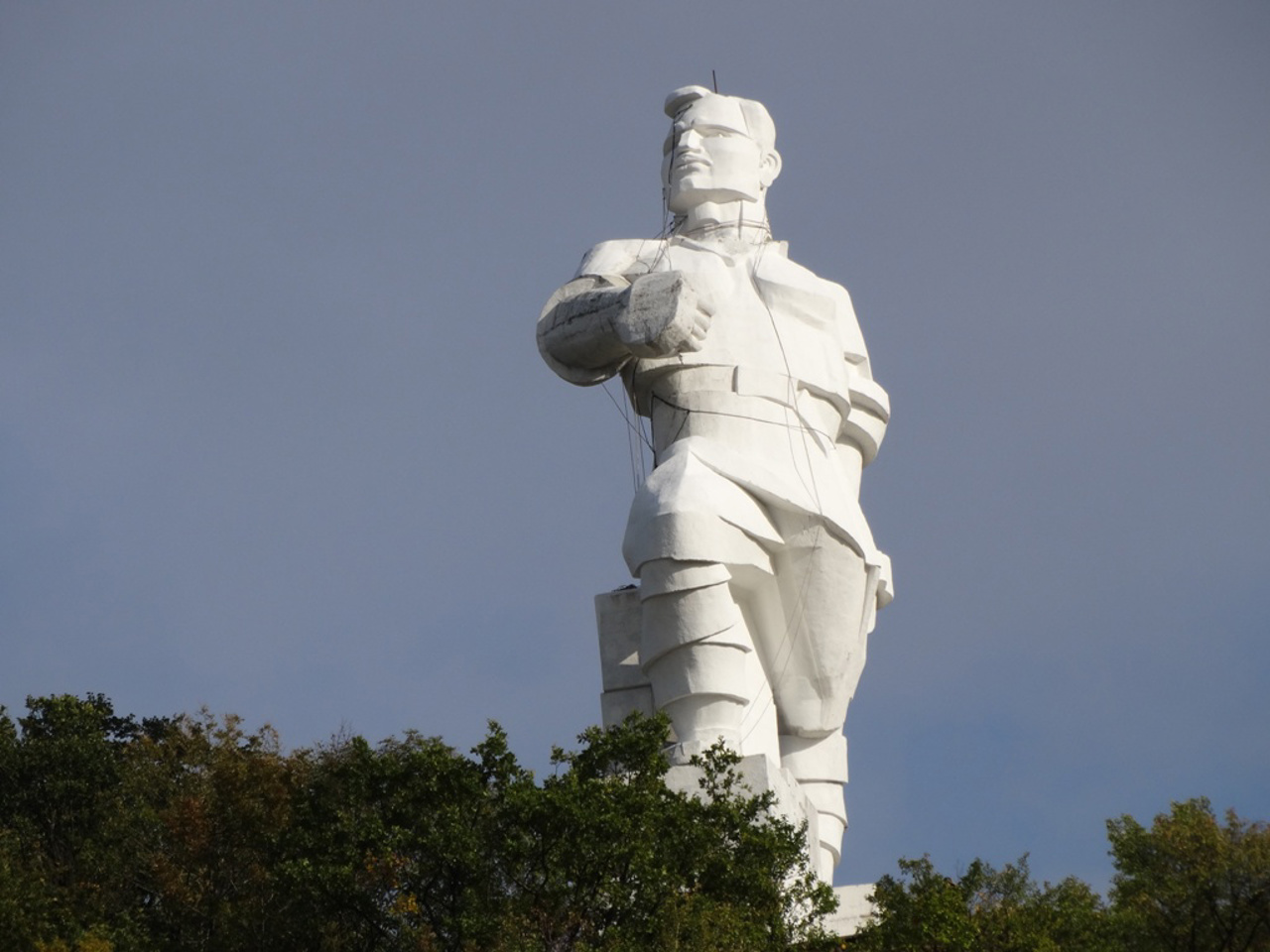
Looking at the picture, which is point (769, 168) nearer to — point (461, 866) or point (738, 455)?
point (738, 455)

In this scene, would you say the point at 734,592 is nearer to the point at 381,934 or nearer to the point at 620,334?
the point at 620,334

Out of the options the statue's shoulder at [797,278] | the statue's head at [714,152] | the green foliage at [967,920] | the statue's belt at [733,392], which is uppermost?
the statue's head at [714,152]

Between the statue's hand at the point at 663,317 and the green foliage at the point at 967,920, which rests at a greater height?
the statue's hand at the point at 663,317

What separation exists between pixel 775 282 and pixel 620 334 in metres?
1.66

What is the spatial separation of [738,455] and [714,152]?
2811mm

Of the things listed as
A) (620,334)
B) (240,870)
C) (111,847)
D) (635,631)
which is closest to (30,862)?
(111,847)

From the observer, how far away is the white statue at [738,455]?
16891mm

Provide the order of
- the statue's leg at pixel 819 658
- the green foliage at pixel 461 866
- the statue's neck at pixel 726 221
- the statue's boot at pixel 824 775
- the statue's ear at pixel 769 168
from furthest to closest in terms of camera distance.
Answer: the statue's ear at pixel 769 168
the statue's neck at pixel 726 221
the statue's boot at pixel 824 775
the statue's leg at pixel 819 658
the green foliage at pixel 461 866

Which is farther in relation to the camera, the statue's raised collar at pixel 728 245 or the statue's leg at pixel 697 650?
the statue's raised collar at pixel 728 245

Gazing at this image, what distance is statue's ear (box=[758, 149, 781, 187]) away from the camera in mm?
19203

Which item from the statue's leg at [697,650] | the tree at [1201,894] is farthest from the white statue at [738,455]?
the tree at [1201,894]

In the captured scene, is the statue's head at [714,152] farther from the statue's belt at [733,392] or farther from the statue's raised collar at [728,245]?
the statue's belt at [733,392]

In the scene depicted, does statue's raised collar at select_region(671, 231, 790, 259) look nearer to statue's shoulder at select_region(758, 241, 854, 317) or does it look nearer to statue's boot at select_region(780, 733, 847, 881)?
statue's shoulder at select_region(758, 241, 854, 317)

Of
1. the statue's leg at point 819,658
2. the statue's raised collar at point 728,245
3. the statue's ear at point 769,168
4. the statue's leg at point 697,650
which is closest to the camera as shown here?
the statue's leg at point 697,650
